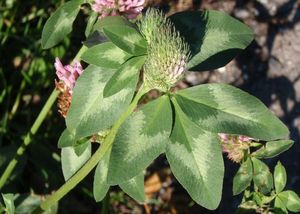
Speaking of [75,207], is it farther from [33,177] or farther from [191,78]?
[191,78]

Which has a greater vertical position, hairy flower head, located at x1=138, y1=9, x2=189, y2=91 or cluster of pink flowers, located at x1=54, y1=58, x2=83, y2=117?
hairy flower head, located at x1=138, y1=9, x2=189, y2=91

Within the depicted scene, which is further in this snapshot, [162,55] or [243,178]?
[243,178]

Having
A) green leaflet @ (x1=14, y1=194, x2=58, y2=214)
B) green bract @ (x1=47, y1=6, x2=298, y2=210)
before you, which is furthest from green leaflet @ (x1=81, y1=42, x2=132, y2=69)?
green leaflet @ (x1=14, y1=194, x2=58, y2=214)

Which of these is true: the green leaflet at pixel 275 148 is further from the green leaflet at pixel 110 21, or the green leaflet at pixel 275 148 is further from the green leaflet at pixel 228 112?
the green leaflet at pixel 110 21

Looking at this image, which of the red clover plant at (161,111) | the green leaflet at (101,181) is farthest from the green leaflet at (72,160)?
the red clover plant at (161,111)

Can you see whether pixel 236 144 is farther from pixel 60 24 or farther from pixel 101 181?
pixel 60 24

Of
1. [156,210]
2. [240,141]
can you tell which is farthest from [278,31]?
[240,141]

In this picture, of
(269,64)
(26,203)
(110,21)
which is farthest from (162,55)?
(269,64)

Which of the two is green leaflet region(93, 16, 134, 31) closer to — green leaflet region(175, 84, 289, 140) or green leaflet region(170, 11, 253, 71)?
green leaflet region(170, 11, 253, 71)
